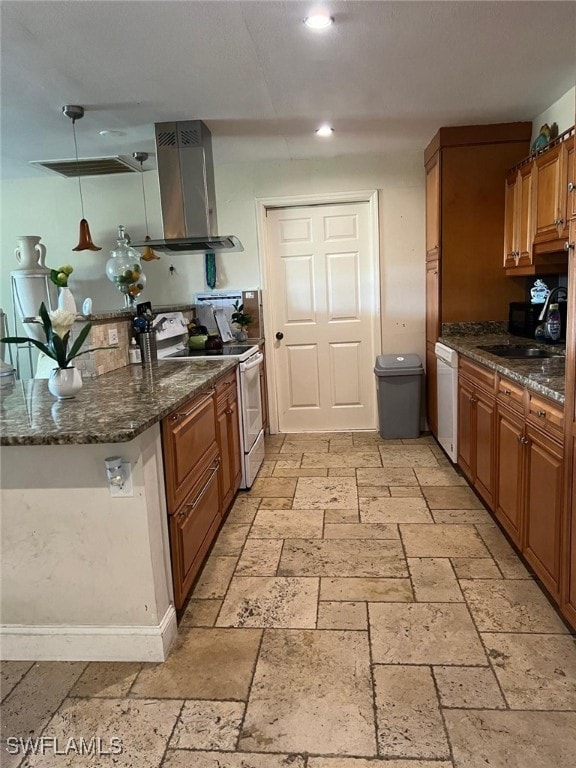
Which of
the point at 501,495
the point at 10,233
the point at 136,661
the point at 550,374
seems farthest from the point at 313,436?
the point at 10,233

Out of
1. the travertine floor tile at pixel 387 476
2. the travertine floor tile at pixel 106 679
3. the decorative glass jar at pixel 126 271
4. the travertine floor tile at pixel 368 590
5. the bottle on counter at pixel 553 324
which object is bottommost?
the travertine floor tile at pixel 106 679

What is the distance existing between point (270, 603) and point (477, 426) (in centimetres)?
159

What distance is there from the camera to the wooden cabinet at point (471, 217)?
369 cm

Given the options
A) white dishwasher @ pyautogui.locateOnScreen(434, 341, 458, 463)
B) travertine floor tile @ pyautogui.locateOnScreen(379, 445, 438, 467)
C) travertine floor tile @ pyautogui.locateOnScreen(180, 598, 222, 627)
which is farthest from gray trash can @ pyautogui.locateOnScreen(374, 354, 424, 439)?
travertine floor tile @ pyautogui.locateOnScreen(180, 598, 222, 627)

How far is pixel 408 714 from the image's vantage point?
5.29 feet

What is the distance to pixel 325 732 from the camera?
5.10 ft

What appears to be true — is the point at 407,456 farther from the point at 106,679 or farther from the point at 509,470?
the point at 106,679

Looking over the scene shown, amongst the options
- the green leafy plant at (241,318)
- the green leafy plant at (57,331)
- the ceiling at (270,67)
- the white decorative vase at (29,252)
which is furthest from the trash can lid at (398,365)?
the white decorative vase at (29,252)

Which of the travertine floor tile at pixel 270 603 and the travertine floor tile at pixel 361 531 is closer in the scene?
the travertine floor tile at pixel 270 603

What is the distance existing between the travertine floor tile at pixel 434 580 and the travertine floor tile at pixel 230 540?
2.91 ft

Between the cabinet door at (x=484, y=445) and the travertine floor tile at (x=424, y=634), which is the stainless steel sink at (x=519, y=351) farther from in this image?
the travertine floor tile at (x=424, y=634)

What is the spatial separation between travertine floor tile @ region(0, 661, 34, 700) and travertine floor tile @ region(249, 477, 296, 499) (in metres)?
1.73

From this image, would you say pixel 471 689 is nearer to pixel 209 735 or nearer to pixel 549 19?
pixel 209 735

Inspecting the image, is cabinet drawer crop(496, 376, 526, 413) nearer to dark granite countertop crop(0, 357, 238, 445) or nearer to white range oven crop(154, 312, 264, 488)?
dark granite countertop crop(0, 357, 238, 445)
